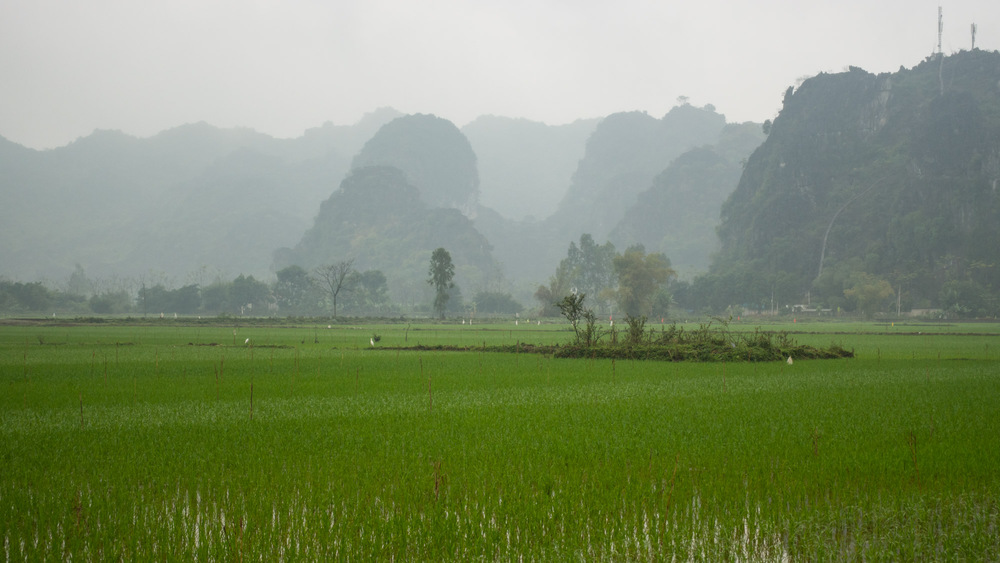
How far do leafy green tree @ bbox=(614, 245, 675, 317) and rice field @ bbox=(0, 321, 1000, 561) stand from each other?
74.7m

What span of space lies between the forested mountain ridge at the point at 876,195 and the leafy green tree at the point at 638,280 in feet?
55.6

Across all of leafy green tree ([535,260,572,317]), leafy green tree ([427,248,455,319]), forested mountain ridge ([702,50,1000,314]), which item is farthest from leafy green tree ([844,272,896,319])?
leafy green tree ([427,248,455,319])

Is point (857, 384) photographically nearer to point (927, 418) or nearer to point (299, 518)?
point (927, 418)

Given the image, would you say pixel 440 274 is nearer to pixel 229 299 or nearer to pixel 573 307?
pixel 229 299

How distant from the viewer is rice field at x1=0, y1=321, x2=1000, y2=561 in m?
4.60

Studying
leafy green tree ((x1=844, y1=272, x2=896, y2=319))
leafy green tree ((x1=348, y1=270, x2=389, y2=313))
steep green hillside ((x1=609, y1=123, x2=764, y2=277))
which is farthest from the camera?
steep green hillside ((x1=609, y1=123, x2=764, y2=277))

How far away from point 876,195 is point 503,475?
429 ft

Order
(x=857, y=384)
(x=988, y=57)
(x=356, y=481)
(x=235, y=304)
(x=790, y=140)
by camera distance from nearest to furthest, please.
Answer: (x=356, y=481) → (x=857, y=384) → (x=235, y=304) → (x=988, y=57) → (x=790, y=140)

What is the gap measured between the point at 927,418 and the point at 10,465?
11717 millimetres

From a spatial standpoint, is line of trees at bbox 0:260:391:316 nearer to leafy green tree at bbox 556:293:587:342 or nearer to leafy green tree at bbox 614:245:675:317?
leafy green tree at bbox 614:245:675:317

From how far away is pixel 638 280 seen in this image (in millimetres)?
86812

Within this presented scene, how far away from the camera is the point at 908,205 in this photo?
359 ft

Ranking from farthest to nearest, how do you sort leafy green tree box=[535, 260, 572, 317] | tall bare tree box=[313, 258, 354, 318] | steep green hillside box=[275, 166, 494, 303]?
steep green hillside box=[275, 166, 494, 303] < leafy green tree box=[535, 260, 572, 317] < tall bare tree box=[313, 258, 354, 318]

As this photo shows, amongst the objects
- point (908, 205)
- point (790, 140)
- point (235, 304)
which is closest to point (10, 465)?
point (235, 304)
